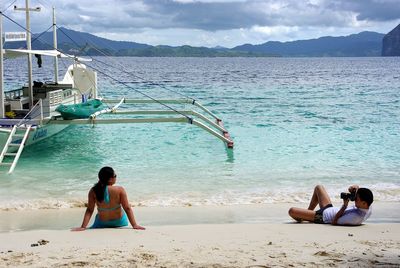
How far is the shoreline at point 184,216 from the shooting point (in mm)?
7742

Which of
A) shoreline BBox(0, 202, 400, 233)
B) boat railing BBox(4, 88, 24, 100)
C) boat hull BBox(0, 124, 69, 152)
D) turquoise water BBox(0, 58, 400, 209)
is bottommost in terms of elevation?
turquoise water BBox(0, 58, 400, 209)

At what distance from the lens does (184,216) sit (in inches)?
323

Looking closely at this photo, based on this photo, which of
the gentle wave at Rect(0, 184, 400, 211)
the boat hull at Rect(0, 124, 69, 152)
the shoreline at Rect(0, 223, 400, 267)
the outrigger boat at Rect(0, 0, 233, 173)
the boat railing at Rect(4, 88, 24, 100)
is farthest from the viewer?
the boat railing at Rect(4, 88, 24, 100)

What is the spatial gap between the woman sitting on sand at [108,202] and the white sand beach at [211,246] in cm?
21

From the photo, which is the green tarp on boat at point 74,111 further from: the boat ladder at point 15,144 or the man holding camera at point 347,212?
the man holding camera at point 347,212

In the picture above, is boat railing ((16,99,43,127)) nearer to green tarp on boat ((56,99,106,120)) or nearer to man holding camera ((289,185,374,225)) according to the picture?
green tarp on boat ((56,99,106,120))

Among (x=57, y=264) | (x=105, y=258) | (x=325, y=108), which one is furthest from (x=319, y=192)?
(x=325, y=108)

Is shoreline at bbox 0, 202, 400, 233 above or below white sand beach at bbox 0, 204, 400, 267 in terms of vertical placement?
below

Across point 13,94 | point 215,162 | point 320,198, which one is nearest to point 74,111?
point 215,162

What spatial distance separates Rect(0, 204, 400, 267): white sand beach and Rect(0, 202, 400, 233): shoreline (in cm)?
13

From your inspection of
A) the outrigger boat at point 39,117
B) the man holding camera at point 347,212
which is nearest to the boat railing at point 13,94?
the outrigger boat at point 39,117

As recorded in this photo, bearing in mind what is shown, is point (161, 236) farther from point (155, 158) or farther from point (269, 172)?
point (155, 158)

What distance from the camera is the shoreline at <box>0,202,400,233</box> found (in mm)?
7742

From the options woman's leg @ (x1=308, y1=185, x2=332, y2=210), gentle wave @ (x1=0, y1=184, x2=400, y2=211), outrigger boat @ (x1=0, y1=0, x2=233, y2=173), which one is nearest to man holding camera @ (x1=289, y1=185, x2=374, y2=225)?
woman's leg @ (x1=308, y1=185, x2=332, y2=210)
